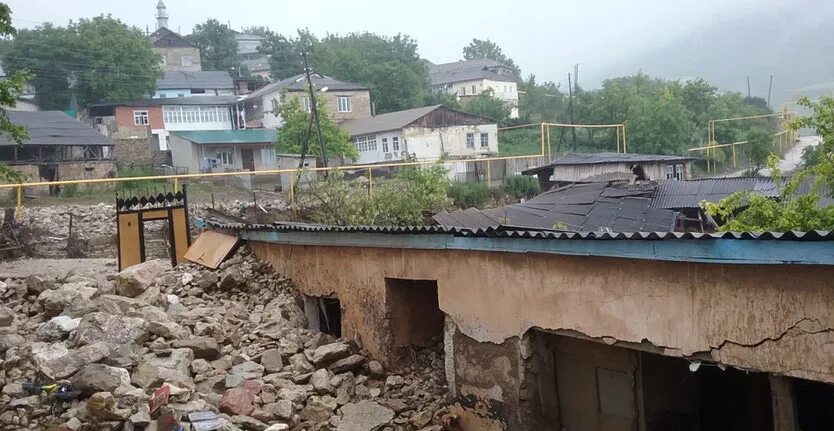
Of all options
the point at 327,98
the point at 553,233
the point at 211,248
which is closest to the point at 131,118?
the point at 327,98

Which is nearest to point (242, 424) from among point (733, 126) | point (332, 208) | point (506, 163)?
point (332, 208)

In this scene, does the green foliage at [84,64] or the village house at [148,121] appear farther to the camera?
the green foliage at [84,64]

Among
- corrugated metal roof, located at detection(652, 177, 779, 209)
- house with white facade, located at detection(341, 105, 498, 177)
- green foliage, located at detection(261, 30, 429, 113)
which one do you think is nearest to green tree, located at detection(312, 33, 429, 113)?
green foliage, located at detection(261, 30, 429, 113)

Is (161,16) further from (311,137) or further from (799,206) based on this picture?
(799,206)

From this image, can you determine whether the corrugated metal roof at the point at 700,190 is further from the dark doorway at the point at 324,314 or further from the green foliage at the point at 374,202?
the dark doorway at the point at 324,314

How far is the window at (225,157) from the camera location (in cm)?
3799

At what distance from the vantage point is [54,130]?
1291 inches

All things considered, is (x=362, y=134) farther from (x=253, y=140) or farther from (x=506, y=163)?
(x=506, y=163)

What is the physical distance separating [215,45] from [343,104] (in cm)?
3241

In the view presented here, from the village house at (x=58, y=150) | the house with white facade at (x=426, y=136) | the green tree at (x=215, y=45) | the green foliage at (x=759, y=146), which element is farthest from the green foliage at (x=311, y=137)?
the green tree at (x=215, y=45)

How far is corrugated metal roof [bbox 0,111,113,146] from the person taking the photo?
103 feet

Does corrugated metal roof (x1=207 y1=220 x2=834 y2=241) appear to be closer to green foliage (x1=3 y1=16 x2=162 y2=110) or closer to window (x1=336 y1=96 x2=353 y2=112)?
window (x1=336 y1=96 x2=353 y2=112)

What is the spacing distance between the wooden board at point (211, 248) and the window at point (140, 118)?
3482cm

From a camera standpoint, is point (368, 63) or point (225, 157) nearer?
point (225, 157)
